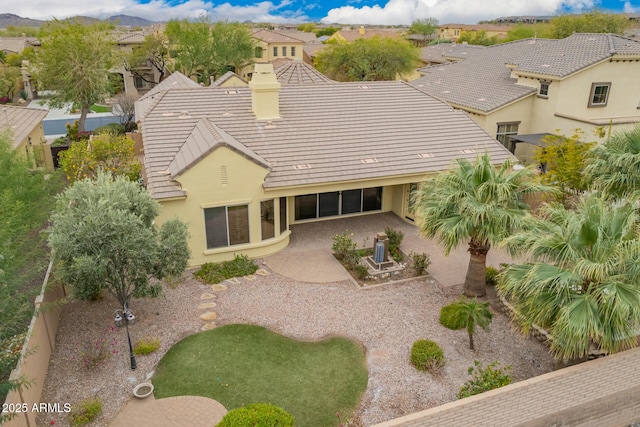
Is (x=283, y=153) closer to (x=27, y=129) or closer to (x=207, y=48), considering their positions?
(x=27, y=129)

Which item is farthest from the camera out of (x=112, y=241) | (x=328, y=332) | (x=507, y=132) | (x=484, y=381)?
(x=507, y=132)

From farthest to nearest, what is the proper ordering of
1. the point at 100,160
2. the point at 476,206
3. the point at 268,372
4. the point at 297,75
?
the point at 297,75 < the point at 100,160 < the point at 476,206 < the point at 268,372

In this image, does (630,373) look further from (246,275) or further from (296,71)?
(296,71)

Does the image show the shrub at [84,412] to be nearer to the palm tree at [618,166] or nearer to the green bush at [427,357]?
the green bush at [427,357]

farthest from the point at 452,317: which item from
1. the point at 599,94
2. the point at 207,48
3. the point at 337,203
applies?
the point at 207,48

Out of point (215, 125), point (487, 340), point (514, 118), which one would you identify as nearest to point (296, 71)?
point (215, 125)

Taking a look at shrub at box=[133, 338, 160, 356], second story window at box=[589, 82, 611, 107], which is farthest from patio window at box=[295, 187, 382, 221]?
second story window at box=[589, 82, 611, 107]

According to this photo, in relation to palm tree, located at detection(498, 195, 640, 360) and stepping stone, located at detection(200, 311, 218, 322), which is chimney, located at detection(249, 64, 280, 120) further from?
palm tree, located at detection(498, 195, 640, 360)

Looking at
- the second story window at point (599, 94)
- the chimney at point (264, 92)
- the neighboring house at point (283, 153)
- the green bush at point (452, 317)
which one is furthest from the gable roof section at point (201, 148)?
the second story window at point (599, 94)
